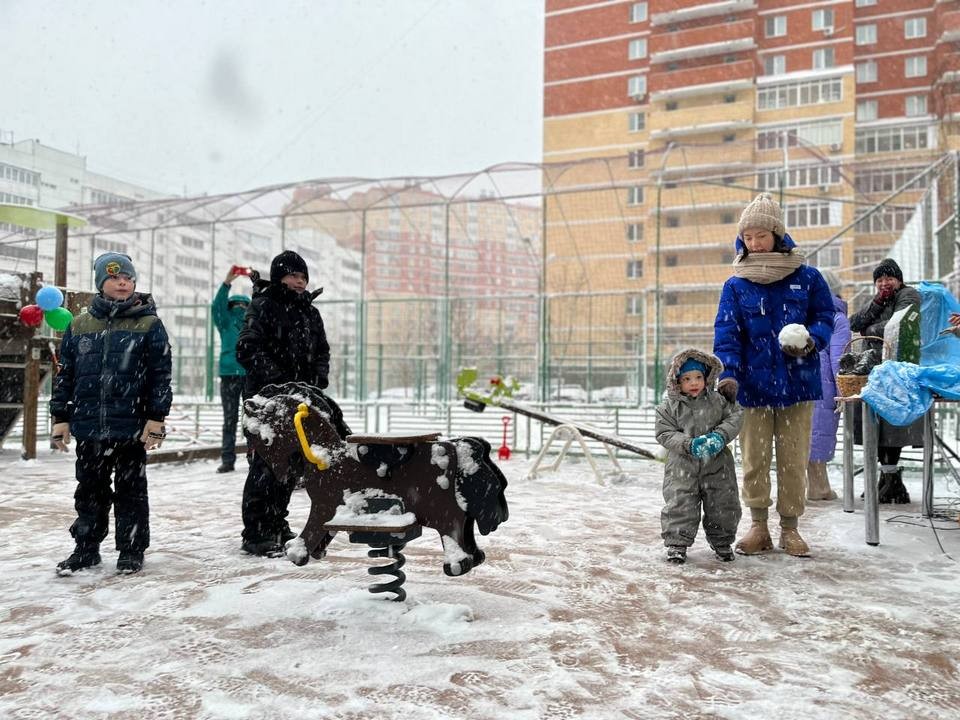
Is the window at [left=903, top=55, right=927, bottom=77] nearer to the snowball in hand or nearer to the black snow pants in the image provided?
the snowball in hand

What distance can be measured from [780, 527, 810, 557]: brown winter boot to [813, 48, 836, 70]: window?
39993mm

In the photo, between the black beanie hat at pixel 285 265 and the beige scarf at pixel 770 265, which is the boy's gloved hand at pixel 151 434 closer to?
the black beanie hat at pixel 285 265

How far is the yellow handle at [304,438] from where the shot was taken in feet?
9.02

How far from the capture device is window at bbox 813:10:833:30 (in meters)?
37.2

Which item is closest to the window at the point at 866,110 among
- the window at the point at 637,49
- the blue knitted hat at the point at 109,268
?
the window at the point at 637,49

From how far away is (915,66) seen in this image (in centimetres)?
3900

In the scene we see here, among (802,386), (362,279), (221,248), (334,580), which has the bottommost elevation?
(334,580)

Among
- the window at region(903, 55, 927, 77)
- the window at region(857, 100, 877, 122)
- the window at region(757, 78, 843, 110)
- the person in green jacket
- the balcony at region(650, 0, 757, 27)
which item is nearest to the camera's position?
the person in green jacket

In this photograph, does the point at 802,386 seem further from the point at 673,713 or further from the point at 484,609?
the point at 673,713

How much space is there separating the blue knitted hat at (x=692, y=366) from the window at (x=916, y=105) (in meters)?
43.0

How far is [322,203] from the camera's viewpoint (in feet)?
49.1

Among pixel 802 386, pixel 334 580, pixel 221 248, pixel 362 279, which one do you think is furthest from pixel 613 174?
pixel 334 580

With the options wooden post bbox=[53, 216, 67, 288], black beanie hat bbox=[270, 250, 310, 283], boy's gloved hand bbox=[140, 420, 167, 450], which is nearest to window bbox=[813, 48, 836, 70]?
wooden post bbox=[53, 216, 67, 288]

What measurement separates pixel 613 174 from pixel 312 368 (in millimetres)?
12110
